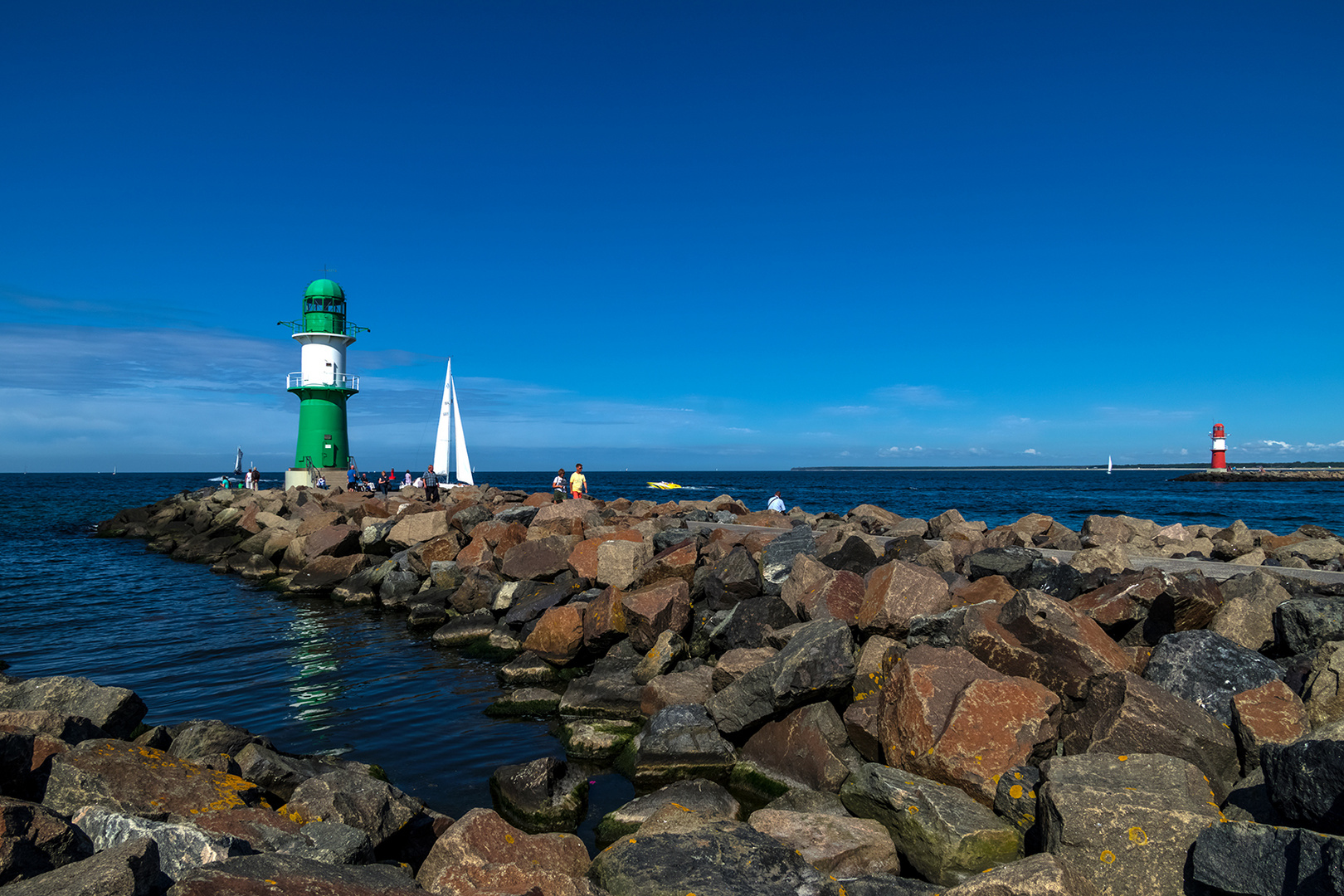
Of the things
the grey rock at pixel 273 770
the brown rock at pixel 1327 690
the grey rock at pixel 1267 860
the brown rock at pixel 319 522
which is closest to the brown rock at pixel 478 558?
the brown rock at pixel 319 522

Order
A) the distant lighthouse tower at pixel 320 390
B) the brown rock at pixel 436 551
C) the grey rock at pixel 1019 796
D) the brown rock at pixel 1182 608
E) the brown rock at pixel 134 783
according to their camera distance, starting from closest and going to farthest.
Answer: the brown rock at pixel 134 783, the grey rock at pixel 1019 796, the brown rock at pixel 1182 608, the brown rock at pixel 436 551, the distant lighthouse tower at pixel 320 390

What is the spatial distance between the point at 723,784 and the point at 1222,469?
112 m

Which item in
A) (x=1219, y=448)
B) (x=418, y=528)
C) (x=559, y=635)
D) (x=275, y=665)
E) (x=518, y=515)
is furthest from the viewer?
(x=1219, y=448)

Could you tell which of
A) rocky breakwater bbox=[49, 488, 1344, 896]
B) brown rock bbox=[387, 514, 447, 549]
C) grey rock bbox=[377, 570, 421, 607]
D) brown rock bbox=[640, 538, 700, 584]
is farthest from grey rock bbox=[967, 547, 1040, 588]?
brown rock bbox=[387, 514, 447, 549]

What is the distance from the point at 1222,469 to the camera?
95625 mm

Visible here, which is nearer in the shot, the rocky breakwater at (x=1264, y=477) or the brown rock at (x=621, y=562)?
the brown rock at (x=621, y=562)

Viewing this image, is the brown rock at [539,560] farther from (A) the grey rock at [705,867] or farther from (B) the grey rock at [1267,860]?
(B) the grey rock at [1267,860]

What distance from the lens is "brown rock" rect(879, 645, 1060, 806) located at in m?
5.50

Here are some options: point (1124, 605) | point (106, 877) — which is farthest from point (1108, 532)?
point (106, 877)

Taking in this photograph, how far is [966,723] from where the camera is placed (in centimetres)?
562

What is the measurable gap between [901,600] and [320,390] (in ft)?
109

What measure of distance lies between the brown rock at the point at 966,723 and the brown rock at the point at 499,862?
2.57m

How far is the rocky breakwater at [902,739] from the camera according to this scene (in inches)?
163

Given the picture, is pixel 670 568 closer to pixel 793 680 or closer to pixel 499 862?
pixel 793 680
